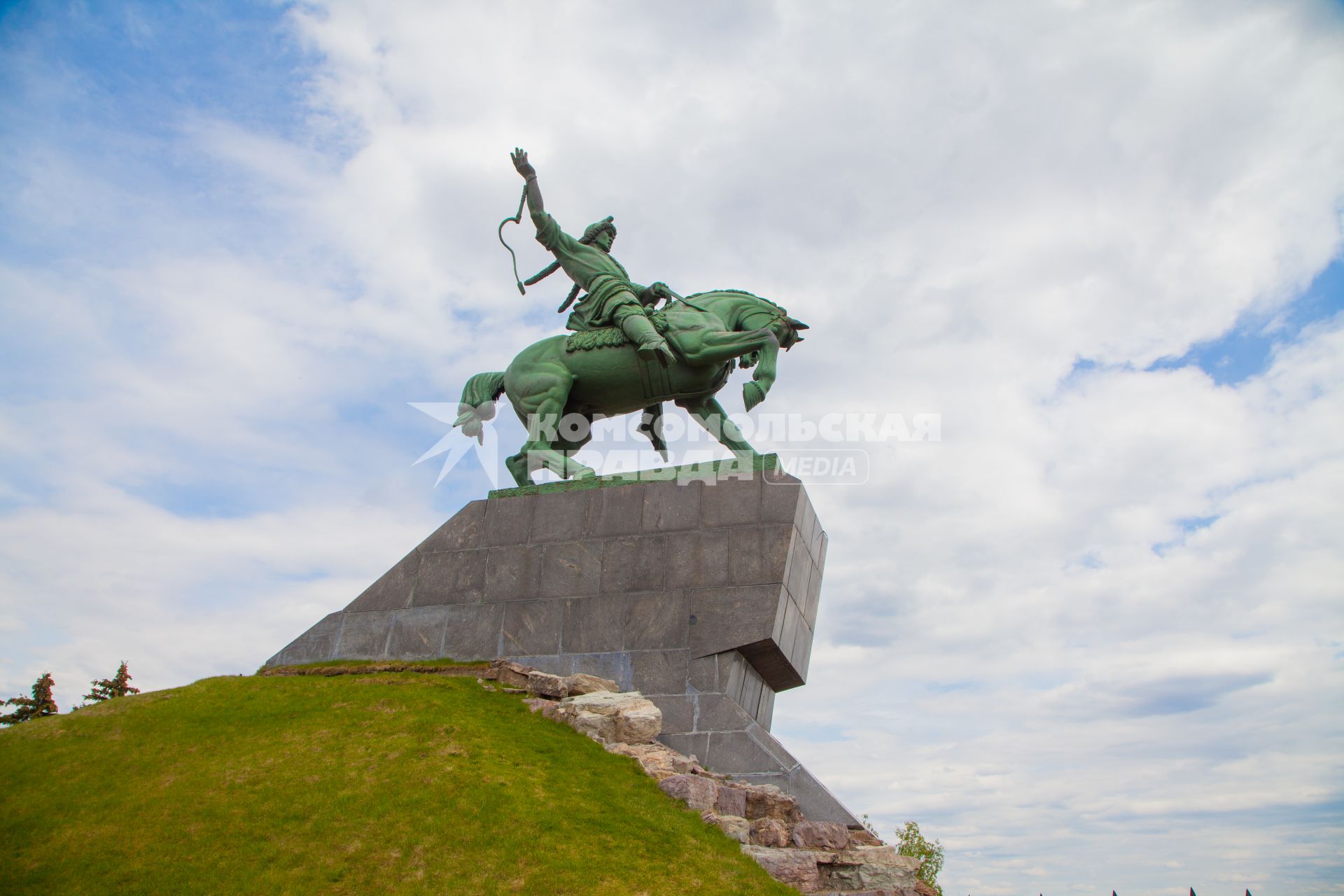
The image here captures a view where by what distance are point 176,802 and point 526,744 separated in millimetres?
2942

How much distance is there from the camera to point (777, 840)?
8.60 m

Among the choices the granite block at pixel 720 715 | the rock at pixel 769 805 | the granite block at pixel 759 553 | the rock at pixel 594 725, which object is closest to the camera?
the rock at pixel 769 805

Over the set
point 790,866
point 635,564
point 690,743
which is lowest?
point 790,866

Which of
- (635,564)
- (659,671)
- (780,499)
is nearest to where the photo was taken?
(659,671)

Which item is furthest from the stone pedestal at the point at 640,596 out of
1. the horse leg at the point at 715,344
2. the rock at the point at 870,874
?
the rock at the point at 870,874

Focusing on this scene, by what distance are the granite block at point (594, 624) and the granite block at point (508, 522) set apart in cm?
134

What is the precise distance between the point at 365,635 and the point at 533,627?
2.42 metres

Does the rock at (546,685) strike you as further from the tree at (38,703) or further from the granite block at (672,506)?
the tree at (38,703)

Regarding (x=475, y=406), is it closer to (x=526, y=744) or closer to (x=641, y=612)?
(x=641, y=612)

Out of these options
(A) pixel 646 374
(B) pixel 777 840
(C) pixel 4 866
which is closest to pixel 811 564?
(A) pixel 646 374

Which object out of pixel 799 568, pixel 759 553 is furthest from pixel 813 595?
pixel 759 553

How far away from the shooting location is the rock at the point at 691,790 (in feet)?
29.0

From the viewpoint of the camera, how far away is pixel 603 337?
1373 cm

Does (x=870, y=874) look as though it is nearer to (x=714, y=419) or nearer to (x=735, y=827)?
(x=735, y=827)
